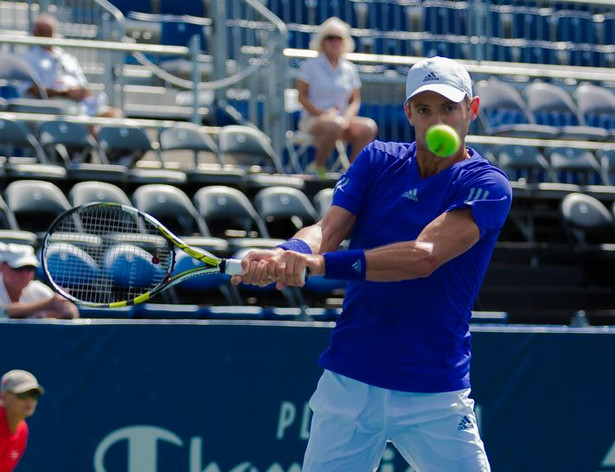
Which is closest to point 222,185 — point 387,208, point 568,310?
point 568,310

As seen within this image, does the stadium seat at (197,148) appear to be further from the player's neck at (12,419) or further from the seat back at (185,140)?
the player's neck at (12,419)

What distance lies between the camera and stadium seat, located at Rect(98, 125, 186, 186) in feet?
32.0

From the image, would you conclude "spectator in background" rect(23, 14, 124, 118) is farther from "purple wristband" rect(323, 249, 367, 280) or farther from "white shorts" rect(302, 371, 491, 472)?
"purple wristband" rect(323, 249, 367, 280)

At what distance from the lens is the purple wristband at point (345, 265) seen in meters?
3.85

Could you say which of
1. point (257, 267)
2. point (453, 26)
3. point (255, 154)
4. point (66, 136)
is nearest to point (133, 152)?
point (66, 136)

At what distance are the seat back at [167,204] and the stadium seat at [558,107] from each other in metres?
4.16

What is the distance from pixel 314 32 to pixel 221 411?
7.75 m

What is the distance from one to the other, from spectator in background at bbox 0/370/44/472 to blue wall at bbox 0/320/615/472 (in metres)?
0.91

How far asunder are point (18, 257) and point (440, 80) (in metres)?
3.77

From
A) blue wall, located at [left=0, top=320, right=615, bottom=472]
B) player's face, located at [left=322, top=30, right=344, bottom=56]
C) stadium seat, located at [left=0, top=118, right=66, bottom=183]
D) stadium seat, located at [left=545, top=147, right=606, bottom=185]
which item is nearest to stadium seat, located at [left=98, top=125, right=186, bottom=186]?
stadium seat, located at [left=0, top=118, right=66, bottom=183]

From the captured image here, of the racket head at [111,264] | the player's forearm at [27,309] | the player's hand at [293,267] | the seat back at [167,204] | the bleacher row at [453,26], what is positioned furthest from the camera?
the bleacher row at [453,26]

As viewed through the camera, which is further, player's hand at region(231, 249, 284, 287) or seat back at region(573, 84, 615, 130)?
seat back at region(573, 84, 615, 130)

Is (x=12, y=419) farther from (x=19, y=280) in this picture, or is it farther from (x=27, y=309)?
(x=19, y=280)

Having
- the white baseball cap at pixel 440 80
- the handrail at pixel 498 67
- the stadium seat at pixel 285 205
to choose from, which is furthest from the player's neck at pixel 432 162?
the handrail at pixel 498 67
